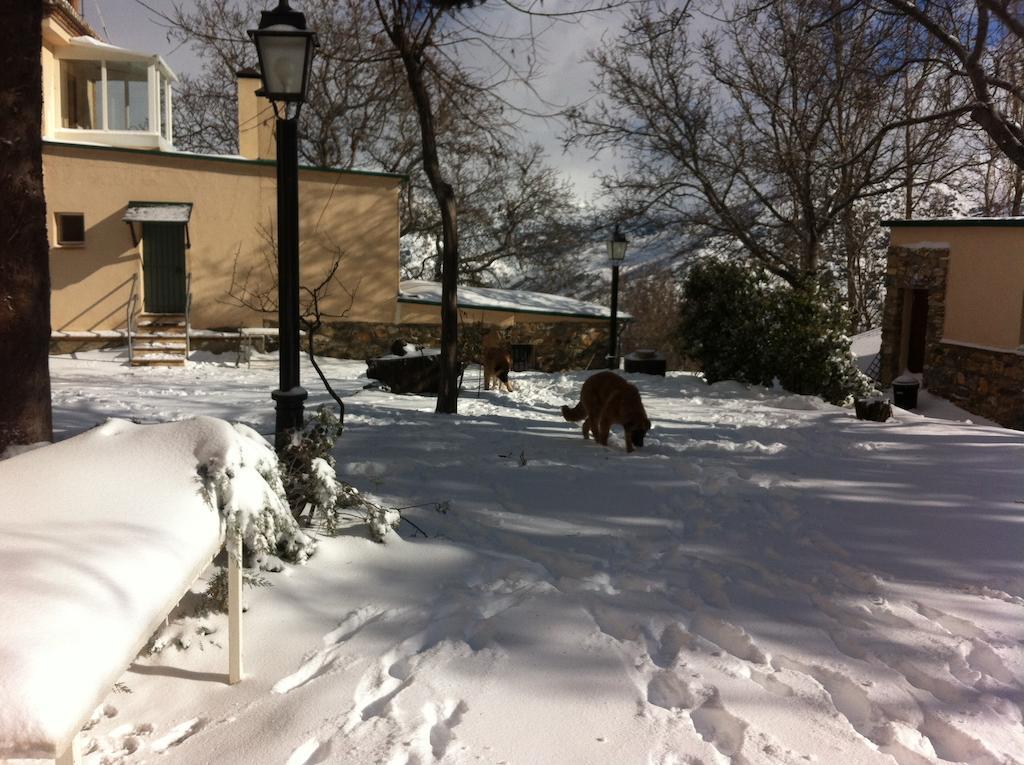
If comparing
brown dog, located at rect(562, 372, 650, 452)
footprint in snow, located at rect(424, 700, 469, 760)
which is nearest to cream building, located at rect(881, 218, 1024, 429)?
brown dog, located at rect(562, 372, 650, 452)

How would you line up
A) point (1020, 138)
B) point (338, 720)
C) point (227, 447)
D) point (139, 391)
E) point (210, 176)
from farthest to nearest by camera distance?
point (210, 176)
point (139, 391)
point (1020, 138)
point (227, 447)
point (338, 720)

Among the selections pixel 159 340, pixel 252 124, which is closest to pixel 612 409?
pixel 159 340

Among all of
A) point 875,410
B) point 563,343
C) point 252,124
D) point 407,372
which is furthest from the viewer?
point 563,343

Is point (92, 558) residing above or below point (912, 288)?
below

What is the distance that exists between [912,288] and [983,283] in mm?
1965

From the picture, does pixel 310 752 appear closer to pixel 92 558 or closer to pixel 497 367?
pixel 92 558

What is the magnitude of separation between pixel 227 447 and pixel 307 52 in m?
2.82

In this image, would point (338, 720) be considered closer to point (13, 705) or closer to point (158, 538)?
point (158, 538)

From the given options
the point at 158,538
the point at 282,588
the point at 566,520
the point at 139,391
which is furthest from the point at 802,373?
the point at 158,538

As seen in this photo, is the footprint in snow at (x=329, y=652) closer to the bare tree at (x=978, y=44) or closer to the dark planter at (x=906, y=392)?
the bare tree at (x=978, y=44)

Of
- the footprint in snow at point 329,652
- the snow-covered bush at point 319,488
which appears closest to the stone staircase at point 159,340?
the snow-covered bush at point 319,488

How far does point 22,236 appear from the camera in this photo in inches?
153

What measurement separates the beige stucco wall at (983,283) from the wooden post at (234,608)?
15285mm

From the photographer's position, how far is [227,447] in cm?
284
